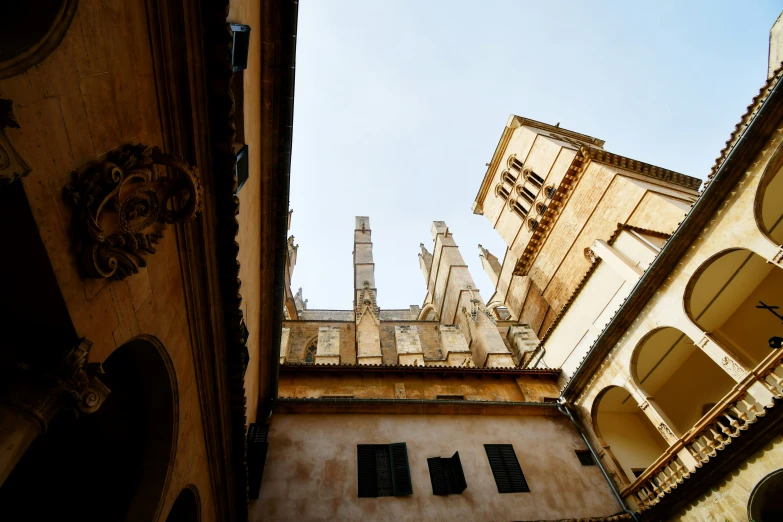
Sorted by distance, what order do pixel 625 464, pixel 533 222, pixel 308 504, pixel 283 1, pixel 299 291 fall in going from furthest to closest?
pixel 299 291 < pixel 533 222 < pixel 625 464 < pixel 308 504 < pixel 283 1

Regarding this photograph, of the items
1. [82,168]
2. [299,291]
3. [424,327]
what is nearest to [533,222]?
[424,327]

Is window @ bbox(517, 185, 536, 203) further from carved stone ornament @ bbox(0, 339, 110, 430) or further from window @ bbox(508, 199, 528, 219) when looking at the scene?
carved stone ornament @ bbox(0, 339, 110, 430)

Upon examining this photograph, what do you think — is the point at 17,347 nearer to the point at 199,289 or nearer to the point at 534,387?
the point at 199,289

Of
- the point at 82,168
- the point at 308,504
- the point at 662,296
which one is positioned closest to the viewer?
the point at 82,168

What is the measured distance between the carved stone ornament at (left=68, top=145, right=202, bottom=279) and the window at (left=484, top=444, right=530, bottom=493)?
1005 cm

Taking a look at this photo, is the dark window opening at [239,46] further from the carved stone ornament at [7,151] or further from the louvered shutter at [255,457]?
the louvered shutter at [255,457]

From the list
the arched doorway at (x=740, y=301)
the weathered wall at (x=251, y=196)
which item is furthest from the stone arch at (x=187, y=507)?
the arched doorway at (x=740, y=301)

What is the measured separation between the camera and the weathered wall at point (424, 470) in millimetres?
8945

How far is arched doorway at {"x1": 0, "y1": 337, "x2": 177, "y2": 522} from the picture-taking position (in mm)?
4375

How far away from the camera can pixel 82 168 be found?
250 cm

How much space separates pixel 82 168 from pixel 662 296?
11932mm

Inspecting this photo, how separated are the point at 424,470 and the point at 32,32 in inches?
416

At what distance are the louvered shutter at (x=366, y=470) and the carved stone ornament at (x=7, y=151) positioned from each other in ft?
31.0

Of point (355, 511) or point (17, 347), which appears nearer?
point (17, 347)
